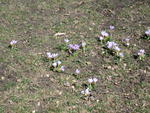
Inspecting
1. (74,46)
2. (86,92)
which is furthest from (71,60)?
(86,92)

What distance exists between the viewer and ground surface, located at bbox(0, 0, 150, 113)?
445 centimetres

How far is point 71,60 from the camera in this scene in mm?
5145

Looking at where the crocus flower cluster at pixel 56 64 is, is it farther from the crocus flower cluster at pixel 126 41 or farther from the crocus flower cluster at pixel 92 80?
the crocus flower cluster at pixel 126 41

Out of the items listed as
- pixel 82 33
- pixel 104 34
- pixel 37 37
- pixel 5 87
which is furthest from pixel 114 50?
pixel 5 87

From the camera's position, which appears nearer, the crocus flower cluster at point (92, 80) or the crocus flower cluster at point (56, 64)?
the crocus flower cluster at point (92, 80)

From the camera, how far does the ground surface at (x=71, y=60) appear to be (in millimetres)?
4445

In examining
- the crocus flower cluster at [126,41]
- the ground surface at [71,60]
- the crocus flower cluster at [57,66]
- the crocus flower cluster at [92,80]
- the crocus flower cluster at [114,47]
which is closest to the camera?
the ground surface at [71,60]

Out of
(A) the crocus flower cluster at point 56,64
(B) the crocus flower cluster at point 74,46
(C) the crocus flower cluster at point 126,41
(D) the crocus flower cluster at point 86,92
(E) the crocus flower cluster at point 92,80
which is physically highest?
(B) the crocus flower cluster at point 74,46

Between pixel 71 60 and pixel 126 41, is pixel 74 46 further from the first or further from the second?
pixel 126 41

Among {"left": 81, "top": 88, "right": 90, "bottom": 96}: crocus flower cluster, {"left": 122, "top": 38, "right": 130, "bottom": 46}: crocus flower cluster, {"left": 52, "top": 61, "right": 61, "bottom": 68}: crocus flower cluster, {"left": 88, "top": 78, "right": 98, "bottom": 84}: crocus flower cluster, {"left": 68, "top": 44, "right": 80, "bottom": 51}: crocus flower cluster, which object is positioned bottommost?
{"left": 81, "top": 88, "right": 90, "bottom": 96}: crocus flower cluster

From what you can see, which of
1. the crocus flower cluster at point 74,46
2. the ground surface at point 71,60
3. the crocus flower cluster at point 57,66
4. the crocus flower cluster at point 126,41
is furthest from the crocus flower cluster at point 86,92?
the crocus flower cluster at point 126,41

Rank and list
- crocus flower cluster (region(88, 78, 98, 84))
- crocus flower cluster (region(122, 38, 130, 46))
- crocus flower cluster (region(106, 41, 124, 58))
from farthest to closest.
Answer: crocus flower cluster (region(122, 38, 130, 46)) → crocus flower cluster (region(106, 41, 124, 58)) → crocus flower cluster (region(88, 78, 98, 84))

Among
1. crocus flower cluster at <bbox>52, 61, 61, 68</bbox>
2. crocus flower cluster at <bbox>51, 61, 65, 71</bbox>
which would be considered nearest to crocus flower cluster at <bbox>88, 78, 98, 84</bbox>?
crocus flower cluster at <bbox>51, 61, 65, 71</bbox>

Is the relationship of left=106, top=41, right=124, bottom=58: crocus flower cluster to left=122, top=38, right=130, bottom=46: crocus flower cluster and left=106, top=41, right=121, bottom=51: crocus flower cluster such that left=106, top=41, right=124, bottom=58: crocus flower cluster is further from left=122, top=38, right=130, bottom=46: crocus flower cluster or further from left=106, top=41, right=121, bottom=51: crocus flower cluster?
left=122, top=38, right=130, bottom=46: crocus flower cluster
